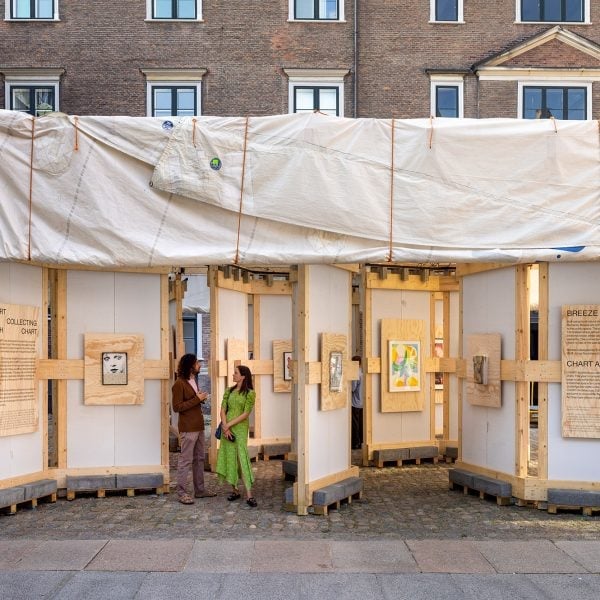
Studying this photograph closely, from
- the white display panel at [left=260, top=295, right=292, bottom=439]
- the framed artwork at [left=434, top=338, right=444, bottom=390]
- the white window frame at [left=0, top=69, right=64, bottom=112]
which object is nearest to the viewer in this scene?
the white display panel at [left=260, top=295, right=292, bottom=439]

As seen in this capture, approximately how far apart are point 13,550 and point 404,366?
722 cm

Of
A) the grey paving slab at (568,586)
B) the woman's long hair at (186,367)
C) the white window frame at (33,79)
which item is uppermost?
the white window frame at (33,79)

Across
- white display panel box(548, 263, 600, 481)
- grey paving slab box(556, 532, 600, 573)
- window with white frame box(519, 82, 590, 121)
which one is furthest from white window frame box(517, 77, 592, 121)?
grey paving slab box(556, 532, 600, 573)

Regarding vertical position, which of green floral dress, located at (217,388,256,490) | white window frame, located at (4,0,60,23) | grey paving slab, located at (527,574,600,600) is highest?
white window frame, located at (4,0,60,23)

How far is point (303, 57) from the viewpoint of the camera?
2353 centimetres

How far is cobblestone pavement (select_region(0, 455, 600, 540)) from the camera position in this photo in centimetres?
862

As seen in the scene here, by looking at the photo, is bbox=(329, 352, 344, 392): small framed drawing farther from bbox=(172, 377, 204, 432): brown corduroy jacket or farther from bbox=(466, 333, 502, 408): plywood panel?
bbox=(466, 333, 502, 408): plywood panel

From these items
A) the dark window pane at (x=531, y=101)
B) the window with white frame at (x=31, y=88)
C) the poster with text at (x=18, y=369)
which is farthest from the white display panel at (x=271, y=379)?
the dark window pane at (x=531, y=101)

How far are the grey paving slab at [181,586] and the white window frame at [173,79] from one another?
59.4 ft

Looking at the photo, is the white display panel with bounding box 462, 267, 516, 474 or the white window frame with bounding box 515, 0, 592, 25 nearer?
the white display panel with bounding box 462, 267, 516, 474

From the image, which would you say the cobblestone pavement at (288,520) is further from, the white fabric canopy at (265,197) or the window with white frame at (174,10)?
the window with white frame at (174,10)

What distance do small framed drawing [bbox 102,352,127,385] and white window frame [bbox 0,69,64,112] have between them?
14600mm

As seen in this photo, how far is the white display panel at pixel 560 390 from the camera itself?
970cm

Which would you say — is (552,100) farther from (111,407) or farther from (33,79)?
(111,407)
